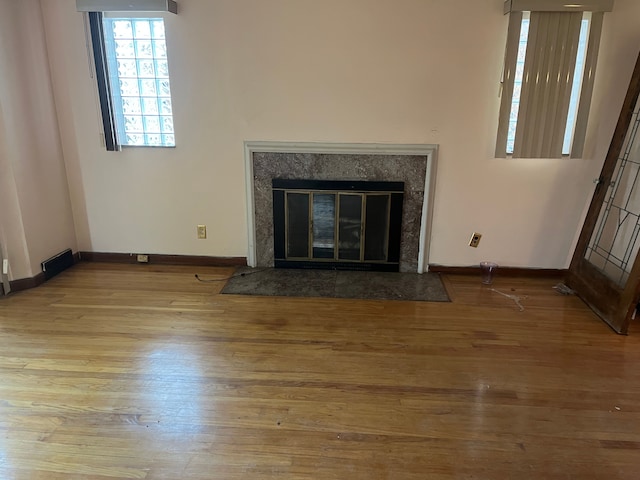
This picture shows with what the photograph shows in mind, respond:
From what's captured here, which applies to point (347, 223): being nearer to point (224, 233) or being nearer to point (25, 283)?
point (224, 233)

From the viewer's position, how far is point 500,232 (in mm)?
3559

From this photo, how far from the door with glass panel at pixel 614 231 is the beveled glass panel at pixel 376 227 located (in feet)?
4.78

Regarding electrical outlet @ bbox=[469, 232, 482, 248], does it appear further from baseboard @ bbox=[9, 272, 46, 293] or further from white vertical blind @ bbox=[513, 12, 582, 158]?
baseboard @ bbox=[9, 272, 46, 293]

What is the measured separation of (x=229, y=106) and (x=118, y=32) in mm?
983

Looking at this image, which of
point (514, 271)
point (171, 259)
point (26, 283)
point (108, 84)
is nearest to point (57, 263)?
point (26, 283)

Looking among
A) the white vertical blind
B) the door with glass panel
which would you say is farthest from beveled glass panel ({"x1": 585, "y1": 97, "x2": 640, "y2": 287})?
the white vertical blind

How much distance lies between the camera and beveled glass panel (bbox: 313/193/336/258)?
3.60 metres

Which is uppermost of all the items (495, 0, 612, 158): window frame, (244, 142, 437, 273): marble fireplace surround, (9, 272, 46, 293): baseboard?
(495, 0, 612, 158): window frame

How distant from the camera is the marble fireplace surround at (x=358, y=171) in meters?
3.45

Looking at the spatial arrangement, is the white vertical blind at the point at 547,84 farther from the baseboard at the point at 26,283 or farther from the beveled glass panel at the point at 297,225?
the baseboard at the point at 26,283

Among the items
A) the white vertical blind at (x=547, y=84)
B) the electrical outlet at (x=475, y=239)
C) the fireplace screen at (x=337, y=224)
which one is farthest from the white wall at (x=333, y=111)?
the fireplace screen at (x=337, y=224)

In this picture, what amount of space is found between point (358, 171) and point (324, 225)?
525 millimetres

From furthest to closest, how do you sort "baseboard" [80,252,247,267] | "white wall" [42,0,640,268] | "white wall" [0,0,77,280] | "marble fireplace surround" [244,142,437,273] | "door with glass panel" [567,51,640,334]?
"baseboard" [80,252,247,267] → "marble fireplace surround" [244,142,437,273] → "white wall" [42,0,640,268] → "white wall" [0,0,77,280] → "door with glass panel" [567,51,640,334]

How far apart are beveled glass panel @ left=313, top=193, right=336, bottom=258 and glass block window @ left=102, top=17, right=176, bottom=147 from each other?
1273mm
